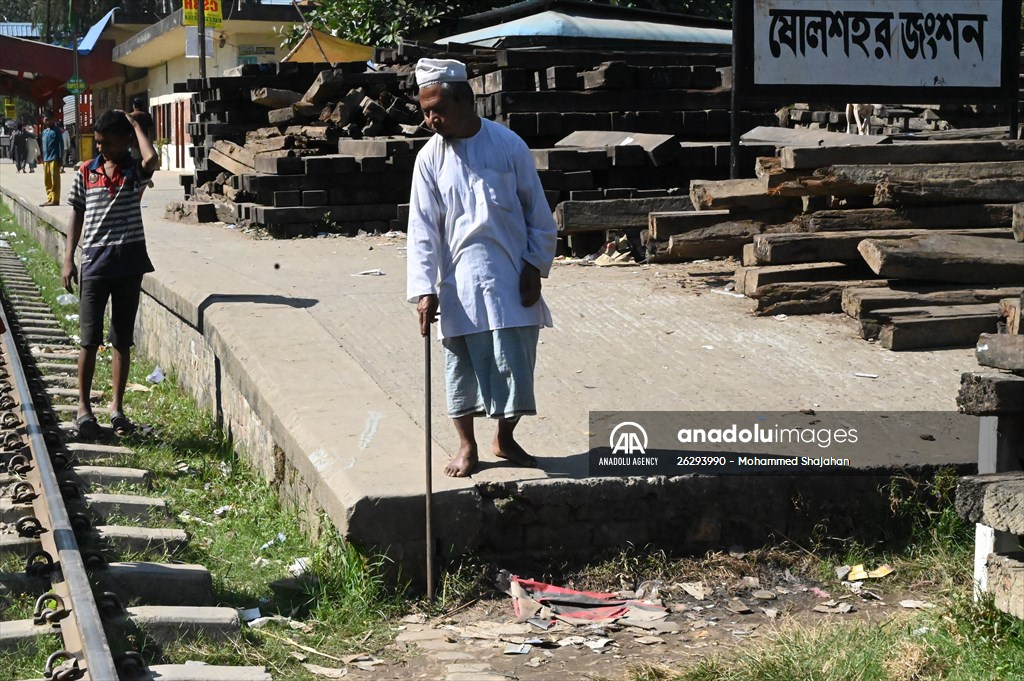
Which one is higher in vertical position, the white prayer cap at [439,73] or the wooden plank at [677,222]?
the white prayer cap at [439,73]

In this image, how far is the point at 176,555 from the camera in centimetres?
523

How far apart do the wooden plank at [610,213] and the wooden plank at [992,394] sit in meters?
6.57

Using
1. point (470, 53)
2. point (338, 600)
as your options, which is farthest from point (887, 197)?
point (470, 53)

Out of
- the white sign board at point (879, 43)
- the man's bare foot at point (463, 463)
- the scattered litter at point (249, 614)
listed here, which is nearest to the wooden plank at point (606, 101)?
the white sign board at point (879, 43)

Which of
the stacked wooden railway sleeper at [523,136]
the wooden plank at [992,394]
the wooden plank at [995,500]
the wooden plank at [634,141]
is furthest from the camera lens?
the stacked wooden railway sleeper at [523,136]

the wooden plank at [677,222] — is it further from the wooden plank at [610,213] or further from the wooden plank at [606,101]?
the wooden plank at [606,101]

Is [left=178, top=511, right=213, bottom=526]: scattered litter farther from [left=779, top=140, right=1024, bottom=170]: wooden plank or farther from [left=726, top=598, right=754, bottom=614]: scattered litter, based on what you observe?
[left=779, top=140, right=1024, bottom=170]: wooden plank

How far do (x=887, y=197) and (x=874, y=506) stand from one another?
365cm

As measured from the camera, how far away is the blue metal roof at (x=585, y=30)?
19594mm

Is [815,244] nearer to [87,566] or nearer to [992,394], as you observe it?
[992,394]

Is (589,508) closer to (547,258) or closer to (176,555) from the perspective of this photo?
(547,258)

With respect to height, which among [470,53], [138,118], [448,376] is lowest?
[448,376]

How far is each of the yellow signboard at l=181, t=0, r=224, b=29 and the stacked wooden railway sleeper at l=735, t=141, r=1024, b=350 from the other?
79.9 ft

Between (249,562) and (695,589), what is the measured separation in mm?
1866
